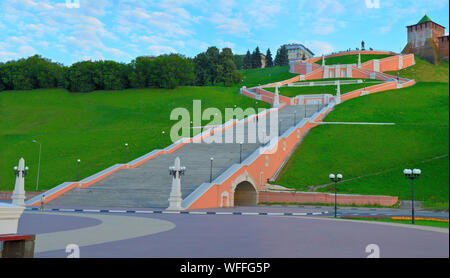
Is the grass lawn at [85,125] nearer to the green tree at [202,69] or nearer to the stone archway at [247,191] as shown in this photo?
the stone archway at [247,191]

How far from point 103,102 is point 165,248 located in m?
63.3

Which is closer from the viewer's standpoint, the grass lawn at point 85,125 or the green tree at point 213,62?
the grass lawn at point 85,125

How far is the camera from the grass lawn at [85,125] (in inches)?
1589

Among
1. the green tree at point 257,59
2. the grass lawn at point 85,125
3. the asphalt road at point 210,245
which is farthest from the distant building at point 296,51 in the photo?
the asphalt road at point 210,245

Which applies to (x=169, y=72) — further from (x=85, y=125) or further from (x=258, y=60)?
(x=258, y=60)

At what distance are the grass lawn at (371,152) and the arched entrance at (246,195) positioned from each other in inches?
108

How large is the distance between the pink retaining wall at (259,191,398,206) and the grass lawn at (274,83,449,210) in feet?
5.12

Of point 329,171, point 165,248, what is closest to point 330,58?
point 329,171

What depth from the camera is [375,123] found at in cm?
4503

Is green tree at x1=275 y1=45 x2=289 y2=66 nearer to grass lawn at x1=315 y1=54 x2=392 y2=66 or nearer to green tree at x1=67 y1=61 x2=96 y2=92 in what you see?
grass lawn at x1=315 y1=54 x2=392 y2=66

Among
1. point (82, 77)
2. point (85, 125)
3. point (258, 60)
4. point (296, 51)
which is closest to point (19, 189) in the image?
point (85, 125)

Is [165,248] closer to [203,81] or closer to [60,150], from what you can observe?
[60,150]

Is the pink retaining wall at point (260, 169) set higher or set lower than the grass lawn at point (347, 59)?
lower
